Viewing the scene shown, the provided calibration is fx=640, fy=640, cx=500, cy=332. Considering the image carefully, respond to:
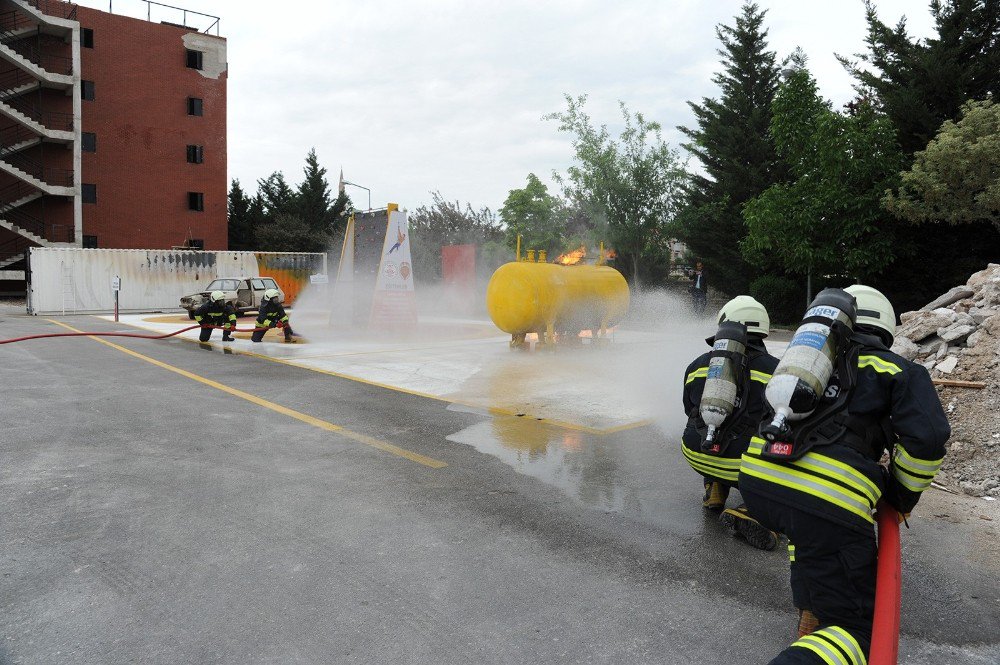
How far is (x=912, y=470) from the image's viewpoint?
2482 mm

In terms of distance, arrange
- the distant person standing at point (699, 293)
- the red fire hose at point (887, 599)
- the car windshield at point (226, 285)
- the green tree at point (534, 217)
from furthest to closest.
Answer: the green tree at point (534, 217) < the car windshield at point (226, 285) < the distant person standing at point (699, 293) < the red fire hose at point (887, 599)

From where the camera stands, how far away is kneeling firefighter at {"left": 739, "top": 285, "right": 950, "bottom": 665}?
2.33 metres

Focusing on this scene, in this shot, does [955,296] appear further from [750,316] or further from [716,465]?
[716,465]

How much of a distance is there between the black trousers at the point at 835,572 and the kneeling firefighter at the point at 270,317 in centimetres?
1284

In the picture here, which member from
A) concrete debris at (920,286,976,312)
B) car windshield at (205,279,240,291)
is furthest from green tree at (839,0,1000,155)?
car windshield at (205,279,240,291)

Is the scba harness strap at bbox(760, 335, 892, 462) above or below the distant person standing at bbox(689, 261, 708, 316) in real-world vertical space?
below

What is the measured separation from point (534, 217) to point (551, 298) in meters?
24.3

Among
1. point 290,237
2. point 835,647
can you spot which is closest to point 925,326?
point 835,647

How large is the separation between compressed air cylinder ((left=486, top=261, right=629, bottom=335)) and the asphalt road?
248 inches

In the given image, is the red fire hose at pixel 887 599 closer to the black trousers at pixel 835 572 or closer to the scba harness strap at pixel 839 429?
the black trousers at pixel 835 572

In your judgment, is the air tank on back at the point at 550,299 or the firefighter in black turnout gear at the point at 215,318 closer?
the air tank on back at the point at 550,299

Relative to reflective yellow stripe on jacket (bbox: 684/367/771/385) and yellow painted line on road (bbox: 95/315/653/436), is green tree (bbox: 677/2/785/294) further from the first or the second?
reflective yellow stripe on jacket (bbox: 684/367/771/385)

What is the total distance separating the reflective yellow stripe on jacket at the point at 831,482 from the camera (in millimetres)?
2342

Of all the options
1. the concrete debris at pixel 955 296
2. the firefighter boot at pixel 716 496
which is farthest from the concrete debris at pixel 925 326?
the firefighter boot at pixel 716 496
